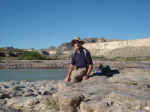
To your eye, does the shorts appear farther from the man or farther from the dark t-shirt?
the dark t-shirt

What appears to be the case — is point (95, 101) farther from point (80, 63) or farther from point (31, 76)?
point (31, 76)

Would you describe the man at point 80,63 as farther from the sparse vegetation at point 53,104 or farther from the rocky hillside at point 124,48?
the rocky hillside at point 124,48

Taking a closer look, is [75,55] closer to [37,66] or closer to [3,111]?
[3,111]

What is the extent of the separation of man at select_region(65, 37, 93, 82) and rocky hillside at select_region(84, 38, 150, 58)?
4598 centimetres

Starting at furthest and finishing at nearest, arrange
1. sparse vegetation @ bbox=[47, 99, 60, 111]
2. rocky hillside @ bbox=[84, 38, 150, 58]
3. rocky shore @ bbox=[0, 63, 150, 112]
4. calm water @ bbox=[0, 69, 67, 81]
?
rocky hillside @ bbox=[84, 38, 150, 58], calm water @ bbox=[0, 69, 67, 81], sparse vegetation @ bbox=[47, 99, 60, 111], rocky shore @ bbox=[0, 63, 150, 112]

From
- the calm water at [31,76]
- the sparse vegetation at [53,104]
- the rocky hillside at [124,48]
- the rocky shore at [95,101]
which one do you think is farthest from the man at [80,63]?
the rocky hillside at [124,48]

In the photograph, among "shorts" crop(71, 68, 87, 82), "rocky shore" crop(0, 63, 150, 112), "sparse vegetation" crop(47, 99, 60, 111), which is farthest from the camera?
"shorts" crop(71, 68, 87, 82)

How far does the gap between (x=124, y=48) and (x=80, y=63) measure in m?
49.9

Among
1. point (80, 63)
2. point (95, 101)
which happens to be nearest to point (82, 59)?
point (80, 63)

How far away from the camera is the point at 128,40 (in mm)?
57312

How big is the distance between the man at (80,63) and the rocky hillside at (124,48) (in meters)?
46.0

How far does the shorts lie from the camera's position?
560 centimetres

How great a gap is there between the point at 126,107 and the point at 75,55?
2924 mm

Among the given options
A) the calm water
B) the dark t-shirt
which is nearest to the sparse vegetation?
the dark t-shirt
